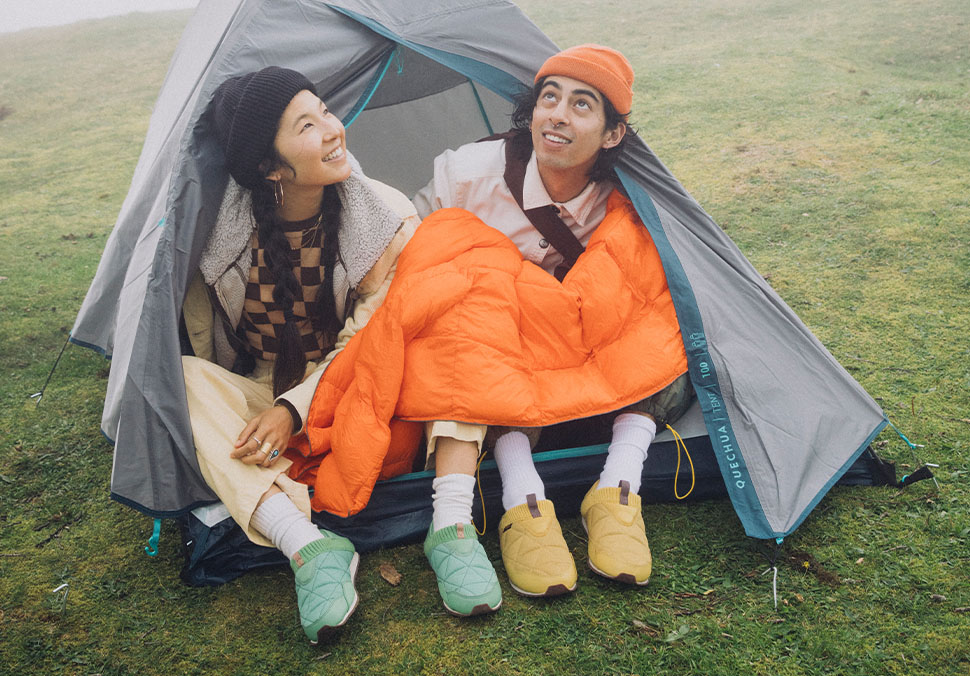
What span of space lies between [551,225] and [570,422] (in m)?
0.65

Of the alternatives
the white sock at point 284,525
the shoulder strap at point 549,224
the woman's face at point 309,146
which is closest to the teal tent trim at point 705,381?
the shoulder strap at point 549,224

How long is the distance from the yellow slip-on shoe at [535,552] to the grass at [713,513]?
0.05 m

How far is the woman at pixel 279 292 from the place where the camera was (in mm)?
1975

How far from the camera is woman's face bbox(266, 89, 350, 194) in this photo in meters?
2.14

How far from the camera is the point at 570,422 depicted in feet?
7.52

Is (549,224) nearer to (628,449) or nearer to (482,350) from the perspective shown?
(482,350)

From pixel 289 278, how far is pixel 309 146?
388 mm

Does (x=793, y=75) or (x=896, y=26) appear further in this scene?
(x=896, y=26)

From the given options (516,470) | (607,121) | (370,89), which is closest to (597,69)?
(607,121)

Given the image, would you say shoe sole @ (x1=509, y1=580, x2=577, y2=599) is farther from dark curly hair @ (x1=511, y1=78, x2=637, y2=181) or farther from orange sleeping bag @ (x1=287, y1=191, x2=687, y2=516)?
dark curly hair @ (x1=511, y1=78, x2=637, y2=181)

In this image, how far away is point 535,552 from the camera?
1.91m

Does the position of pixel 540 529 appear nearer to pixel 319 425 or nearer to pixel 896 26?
pixel 319 425

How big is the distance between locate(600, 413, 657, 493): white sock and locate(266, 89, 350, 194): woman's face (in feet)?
3.59

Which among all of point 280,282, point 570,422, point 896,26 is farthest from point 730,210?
point 896,26
